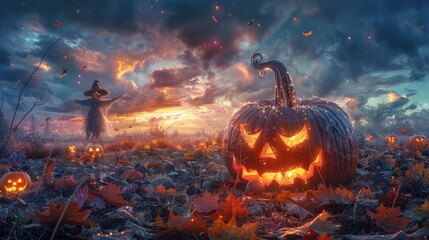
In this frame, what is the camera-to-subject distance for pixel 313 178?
4363 mm

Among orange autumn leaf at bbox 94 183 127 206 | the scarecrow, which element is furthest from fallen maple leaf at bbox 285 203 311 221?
the scarecrow

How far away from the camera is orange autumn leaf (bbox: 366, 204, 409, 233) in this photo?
2159mm

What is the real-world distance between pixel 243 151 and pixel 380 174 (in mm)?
2213

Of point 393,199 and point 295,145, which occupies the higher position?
point 295,145

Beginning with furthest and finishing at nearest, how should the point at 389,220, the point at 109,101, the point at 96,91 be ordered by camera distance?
1. the point at 109,101
2. the point at 96,91
3. the point at 389,220

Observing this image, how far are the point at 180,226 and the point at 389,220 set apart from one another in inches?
53.7

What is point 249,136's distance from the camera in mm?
4547

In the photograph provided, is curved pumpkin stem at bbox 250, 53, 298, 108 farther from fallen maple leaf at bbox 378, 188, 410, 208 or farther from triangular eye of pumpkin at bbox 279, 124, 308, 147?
fallen maple leaf at bbox 378, 188, 410, 208

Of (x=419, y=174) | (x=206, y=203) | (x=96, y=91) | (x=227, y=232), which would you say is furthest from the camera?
(x=96, y=91)

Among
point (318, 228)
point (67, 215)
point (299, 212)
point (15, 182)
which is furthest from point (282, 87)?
point (15, 182)

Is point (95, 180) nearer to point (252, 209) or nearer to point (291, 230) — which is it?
point (252, 209)

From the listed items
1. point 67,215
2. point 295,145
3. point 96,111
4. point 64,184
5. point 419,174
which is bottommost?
point 64,184

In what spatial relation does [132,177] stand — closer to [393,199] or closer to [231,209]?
[231,209]

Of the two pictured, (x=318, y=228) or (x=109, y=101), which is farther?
(x=109, y=101)
